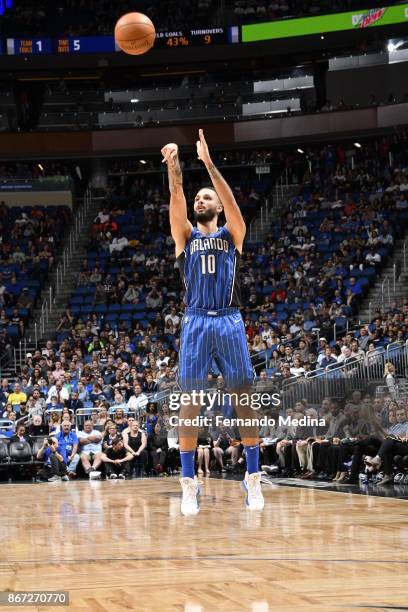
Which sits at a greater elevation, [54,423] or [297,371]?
[297,371]

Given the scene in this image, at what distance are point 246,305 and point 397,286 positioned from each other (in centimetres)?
413

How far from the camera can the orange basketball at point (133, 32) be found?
1243 cm

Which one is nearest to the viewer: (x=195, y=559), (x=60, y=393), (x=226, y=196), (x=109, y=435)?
(x=195, y=559)

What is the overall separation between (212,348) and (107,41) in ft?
85.5

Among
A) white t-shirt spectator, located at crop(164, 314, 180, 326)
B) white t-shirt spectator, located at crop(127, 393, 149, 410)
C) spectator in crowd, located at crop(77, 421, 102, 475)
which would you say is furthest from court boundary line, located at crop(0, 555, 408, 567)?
white t-shirt spectator, located at crop(164, 314, 180, 326)

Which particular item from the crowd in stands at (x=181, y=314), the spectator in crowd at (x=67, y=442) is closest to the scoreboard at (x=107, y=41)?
the crowd in stands at (x=181, y=314)

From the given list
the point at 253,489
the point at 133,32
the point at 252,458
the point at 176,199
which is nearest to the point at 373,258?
the point at 133,32

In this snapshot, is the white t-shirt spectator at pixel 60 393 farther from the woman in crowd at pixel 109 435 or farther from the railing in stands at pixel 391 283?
the railing in stands at pixel 391 283

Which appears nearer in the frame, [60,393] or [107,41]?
[60,393]

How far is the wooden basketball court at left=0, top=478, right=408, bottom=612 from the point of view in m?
4.63

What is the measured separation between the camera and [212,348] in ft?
24.2

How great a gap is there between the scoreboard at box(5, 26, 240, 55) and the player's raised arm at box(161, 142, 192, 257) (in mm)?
25356

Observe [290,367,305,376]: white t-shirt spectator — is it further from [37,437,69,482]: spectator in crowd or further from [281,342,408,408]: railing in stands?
[37,437,69,482]: spectator in crowd

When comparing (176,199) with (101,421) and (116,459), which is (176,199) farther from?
(101,421)
